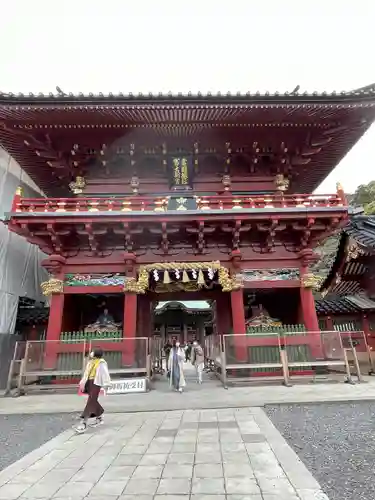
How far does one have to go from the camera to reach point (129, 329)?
11633mm

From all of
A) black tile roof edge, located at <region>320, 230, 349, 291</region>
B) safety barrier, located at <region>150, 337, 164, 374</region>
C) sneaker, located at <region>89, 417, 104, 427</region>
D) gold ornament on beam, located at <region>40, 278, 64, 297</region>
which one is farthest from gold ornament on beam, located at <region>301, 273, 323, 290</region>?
gold ornament on beam, located at <region>40, 278, 64, 297</region>

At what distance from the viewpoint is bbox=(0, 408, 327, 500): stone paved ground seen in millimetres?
3314

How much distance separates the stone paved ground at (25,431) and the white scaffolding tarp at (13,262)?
7.42 meters

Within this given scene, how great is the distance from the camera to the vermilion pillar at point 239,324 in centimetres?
1094

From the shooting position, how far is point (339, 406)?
7383mm

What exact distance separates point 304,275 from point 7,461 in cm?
1118

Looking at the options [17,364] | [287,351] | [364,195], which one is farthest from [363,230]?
[364,195]

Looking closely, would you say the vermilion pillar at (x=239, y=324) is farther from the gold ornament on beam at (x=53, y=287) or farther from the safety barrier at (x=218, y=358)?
the gold ornament on beam at (x=53, y=287)

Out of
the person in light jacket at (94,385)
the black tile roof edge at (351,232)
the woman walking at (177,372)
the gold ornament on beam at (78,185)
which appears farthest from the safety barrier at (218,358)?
the gold ornament on beam at (78,185)

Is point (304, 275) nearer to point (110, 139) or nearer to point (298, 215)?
point (298, 215)

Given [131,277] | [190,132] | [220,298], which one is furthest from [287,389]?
[190,132]

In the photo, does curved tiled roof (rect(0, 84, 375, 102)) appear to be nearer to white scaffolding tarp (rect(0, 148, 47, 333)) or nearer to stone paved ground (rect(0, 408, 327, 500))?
white scaffolding tarp (rect(0, 148, 47, 333))

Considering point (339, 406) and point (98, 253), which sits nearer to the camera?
point (339, 406)

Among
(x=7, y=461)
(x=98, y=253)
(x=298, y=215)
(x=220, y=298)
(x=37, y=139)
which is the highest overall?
(x=37, y=139)
